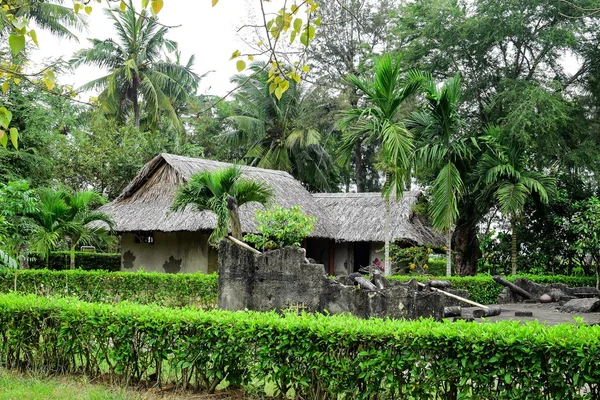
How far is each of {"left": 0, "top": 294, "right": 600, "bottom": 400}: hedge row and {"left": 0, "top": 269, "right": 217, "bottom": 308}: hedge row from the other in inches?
271

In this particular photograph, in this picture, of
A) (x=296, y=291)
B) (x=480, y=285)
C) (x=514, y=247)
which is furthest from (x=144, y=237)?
(x=514, y=247)

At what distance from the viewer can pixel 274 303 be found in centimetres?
1067

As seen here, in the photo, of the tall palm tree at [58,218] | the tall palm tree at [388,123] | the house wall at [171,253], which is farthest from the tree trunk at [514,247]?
the tall palm tree at [58,218]

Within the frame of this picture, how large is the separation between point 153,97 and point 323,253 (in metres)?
10.5

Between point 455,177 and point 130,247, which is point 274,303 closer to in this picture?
point 455,177

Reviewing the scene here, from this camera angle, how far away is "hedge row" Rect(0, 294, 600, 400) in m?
4.65

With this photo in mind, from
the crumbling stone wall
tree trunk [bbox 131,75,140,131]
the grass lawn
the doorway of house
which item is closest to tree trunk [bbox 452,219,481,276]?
the doorway of house

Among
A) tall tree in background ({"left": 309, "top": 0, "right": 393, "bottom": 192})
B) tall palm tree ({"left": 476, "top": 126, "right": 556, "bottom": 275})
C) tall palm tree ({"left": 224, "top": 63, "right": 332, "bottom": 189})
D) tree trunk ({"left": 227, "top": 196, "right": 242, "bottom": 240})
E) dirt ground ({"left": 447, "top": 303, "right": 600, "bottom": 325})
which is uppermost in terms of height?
tall tree in background ({"left": 309, "top": 0, "right": 393, "bottom": 192})

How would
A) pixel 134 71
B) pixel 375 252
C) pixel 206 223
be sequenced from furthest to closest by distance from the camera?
pixel 134 71 < pixel 375 252 < pixel 206 223

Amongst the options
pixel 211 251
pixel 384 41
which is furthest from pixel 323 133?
pixel 211 251

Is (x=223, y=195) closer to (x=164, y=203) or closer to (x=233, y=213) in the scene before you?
(x=233, y=213)

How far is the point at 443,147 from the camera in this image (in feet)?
58.9

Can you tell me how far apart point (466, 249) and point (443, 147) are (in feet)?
15.6

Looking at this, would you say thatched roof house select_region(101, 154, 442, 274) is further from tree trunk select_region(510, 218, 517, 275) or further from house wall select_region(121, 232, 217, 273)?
tree trunk select_region(510, 218, 517, 275)
